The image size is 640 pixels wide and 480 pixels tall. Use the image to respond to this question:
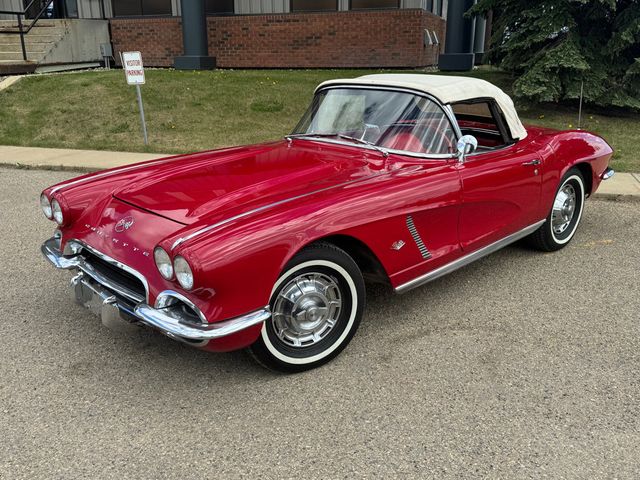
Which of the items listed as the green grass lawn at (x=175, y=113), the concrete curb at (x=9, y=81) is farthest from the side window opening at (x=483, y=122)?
A: the concrete curb at (x=9, y=81)

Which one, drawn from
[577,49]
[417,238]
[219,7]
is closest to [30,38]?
[219,7]

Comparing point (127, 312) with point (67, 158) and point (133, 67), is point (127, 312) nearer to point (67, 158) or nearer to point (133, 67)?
point (67, 158)

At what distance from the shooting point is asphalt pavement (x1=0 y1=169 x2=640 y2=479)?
2438 mm

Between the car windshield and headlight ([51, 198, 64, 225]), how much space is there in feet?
6.01

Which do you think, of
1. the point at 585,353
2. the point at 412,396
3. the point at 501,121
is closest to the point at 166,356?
the point at 412,396

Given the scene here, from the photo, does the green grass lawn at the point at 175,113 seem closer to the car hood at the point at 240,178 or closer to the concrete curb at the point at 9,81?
the concrete curb at the point at 9,81

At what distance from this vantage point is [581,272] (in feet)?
14.7

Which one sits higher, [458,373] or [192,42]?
[192,42]

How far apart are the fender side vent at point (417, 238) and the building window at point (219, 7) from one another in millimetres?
14602

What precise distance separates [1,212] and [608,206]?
265 inches

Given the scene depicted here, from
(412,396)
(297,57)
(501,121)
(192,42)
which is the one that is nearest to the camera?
(412,396)

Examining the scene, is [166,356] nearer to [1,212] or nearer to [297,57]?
[1,212]

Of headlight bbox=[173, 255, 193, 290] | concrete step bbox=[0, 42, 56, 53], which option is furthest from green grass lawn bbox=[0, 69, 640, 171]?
headlight bbox=[173, 255, 193, 290]

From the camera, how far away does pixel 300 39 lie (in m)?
15.5
